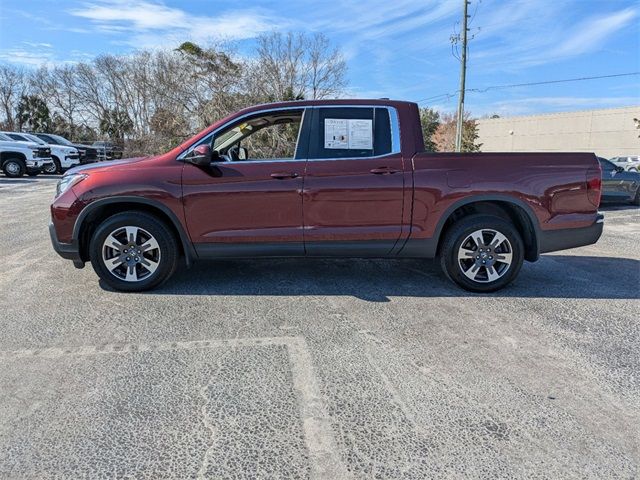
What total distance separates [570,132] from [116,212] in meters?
55.5

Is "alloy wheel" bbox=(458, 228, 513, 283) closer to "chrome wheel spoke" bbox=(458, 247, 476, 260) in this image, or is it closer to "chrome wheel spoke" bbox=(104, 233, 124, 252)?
"chrome wheel spoke" bbox=(458, 247, 476, 260)

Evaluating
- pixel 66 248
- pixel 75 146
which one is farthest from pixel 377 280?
pixel 75 146

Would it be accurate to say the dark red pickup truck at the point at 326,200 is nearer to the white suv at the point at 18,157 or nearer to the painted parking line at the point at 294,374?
the painted parking line at the point at 294,374

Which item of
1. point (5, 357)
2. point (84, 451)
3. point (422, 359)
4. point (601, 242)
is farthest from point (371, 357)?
point (601, 242)

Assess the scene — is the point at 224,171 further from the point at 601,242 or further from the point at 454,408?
the point at 601,242

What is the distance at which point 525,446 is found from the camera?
2.39 m

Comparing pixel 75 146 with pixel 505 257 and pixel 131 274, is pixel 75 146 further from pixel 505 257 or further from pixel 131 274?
pixel 505 257

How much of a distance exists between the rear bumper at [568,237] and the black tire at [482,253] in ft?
0.83

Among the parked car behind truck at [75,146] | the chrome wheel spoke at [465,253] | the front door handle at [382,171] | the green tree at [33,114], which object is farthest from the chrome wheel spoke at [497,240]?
the green tree at [33,114]

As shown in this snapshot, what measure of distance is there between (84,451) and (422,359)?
2174 millimetres

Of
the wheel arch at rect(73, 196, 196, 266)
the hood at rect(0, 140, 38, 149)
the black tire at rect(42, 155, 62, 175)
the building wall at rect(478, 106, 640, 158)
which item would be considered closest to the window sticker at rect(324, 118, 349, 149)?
the wheel arch at rect(73, 196, 196, 266)

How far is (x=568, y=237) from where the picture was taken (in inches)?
187

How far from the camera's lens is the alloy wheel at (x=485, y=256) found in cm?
470

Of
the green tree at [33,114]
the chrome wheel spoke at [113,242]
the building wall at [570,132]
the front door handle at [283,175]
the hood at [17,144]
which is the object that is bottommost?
the chrome wheel spoke at [113,242]
